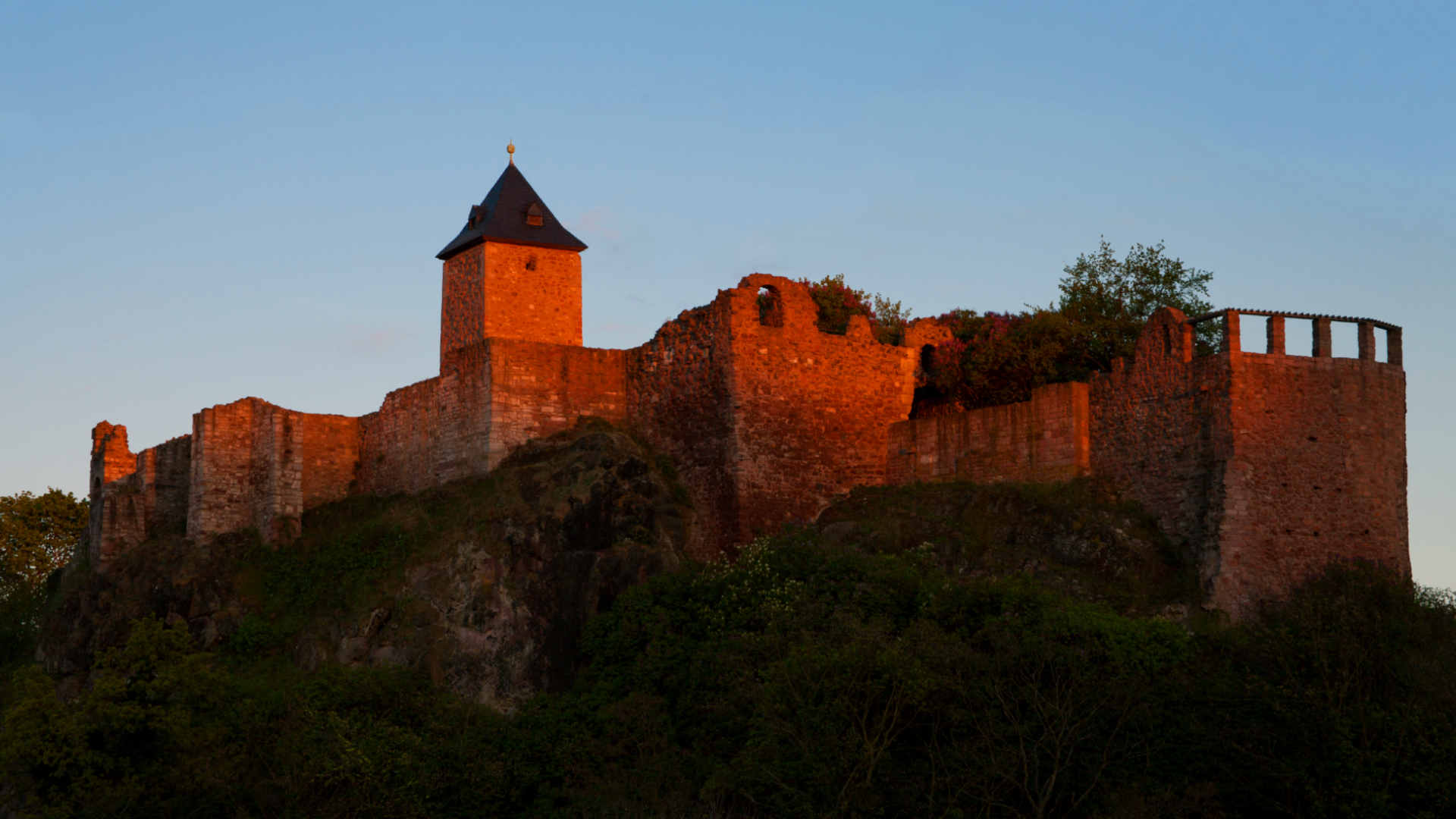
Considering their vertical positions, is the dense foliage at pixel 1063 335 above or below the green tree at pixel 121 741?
above

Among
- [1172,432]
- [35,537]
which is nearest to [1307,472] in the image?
[1172,432]

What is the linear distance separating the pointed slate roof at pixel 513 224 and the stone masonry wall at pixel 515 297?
0.69 feet

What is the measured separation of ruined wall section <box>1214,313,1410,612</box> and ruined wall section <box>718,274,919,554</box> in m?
9.39

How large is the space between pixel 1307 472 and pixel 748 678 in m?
11.0

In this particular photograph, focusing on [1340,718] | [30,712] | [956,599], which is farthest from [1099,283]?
[30,712]

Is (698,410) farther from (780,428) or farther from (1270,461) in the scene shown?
(1270,461)

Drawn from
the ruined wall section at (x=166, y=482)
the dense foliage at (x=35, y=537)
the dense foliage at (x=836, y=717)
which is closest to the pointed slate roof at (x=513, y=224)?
the ruined wall section at (x=166, y=482)

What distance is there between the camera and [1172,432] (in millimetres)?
32531

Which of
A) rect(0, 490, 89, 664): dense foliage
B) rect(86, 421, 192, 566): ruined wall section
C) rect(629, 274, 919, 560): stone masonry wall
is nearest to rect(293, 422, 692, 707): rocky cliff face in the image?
rect(629, 274, 919, 560): stone masonry wall

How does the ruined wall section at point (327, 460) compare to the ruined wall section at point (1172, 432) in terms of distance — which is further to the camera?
the ruined wall section at point (327, 460)

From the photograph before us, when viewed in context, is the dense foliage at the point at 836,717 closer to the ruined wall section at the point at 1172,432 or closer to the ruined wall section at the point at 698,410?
the ruined wall section at the point at 1172,432

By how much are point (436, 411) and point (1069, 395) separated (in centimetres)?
1571

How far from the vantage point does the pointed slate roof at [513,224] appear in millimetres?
43688

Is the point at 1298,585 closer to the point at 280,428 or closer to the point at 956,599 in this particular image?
the point at 956,599
